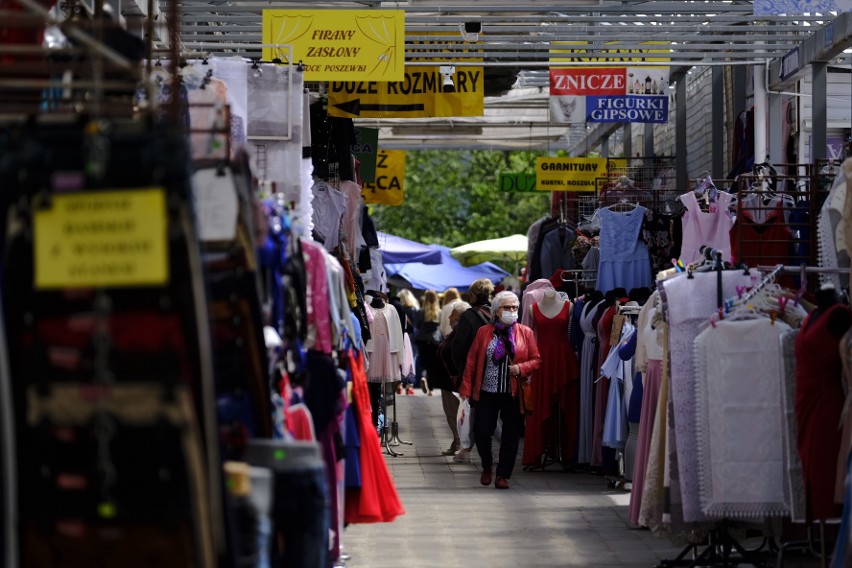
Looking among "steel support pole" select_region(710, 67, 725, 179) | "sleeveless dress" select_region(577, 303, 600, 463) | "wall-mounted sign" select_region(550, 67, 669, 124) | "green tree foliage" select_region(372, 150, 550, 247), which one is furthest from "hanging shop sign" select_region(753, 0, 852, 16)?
"green tree foliage" select_region(372, 150, 550, 247)

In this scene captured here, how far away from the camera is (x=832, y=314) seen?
271 inches

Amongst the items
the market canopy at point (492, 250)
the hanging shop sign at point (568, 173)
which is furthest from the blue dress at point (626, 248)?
the market canopy at point (492, 250)

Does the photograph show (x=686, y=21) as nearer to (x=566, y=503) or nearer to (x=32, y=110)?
(x=566, y=503)

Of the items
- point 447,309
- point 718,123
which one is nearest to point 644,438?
point 718,123

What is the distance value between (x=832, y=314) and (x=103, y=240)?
4535 millimetres

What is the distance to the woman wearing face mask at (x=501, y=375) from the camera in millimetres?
12641

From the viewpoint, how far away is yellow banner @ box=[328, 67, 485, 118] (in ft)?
47.9

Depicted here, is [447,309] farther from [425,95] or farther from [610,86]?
[610,86]

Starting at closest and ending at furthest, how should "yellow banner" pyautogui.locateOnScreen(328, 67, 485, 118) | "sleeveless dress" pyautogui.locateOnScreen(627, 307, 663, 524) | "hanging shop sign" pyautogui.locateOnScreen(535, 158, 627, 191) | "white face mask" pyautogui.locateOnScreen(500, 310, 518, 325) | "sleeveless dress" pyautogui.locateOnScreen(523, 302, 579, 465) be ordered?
"sleeveless dress" pyautogui.locateOnScreen(627, 307, 663, 524), "white face mask" pyautogui.locateOnScreen(500, 310, 518, 325), "sleeveless dress" pyautogui.locateOnScreen(523, 302, 579, 465), "yellow banner" pyautogui.locateOnScreen(328, 67, 485, 118), "hanging shop sign" pyautogui.locateOnScreen(535, 158, 627, 191)

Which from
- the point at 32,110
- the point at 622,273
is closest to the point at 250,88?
the point at 32,110

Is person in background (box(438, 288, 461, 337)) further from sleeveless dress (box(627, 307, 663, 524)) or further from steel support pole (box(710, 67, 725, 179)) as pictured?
sleeveless dress (box(627, 307, 663, 524))

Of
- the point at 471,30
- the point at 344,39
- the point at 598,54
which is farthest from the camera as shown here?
the point at 598,54

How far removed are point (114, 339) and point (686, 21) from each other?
10.8 m

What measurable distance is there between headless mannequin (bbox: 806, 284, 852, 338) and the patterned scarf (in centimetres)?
570
